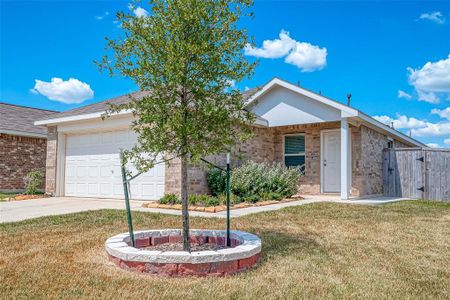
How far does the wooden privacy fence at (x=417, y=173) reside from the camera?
12.7 metres

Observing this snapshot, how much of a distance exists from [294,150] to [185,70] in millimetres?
10403

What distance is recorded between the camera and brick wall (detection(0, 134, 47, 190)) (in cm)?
1591

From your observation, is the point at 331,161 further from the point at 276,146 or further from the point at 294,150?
the point at 276,146

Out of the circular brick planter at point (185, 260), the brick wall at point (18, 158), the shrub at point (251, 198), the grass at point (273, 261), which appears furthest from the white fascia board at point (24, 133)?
the circular brick planter at point (185, 260)

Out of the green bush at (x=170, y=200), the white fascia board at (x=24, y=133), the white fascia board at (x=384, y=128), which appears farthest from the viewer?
the white fascia board at (x=24, y=133)

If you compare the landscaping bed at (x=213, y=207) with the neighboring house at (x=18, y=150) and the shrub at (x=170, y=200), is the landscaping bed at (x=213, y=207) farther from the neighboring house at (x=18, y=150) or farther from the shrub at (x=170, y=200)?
the neighboring house at (x=18, y=150)

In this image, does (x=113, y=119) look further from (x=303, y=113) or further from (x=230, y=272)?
(x=230, y=272)

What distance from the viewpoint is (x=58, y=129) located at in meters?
13.7

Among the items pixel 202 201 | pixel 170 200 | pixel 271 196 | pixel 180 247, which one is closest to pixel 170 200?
pixel 170 200

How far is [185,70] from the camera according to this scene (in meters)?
4.39

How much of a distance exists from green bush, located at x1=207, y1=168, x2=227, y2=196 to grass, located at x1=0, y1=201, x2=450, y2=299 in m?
3.28

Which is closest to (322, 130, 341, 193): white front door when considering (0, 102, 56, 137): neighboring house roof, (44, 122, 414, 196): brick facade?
(44, 122, 414, 196): brick facade

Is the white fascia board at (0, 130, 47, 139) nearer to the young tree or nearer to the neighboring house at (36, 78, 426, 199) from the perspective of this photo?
the neighboring house at (36, 78, 426, 199)

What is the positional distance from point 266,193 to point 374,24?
772 centimetres
